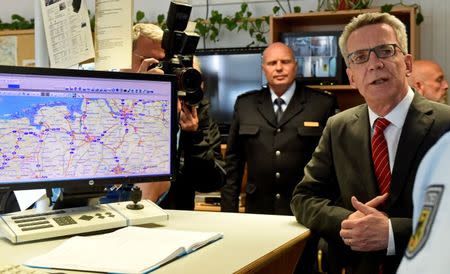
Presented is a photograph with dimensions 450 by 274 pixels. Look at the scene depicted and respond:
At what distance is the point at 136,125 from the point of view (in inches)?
63.4

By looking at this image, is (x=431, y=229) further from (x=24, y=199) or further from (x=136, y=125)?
(x=24, y=199)

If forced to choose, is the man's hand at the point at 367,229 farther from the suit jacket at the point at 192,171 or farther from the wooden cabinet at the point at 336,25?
the wooden cabinet at the point at 336,25

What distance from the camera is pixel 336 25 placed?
4.22m

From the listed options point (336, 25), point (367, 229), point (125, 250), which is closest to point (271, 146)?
point (336, 25)

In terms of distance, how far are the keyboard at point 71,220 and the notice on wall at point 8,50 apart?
12.7 ft

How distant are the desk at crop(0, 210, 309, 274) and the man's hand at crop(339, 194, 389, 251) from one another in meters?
0.14

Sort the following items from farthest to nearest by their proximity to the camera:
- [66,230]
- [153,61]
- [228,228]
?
[153,61] < [228,228] < [66,230]

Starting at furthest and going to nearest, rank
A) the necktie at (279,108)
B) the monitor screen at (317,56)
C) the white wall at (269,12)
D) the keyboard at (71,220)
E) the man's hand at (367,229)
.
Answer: the white wall at (269,12) → the monitor screen at (317,56) → the necktie at (279,108) → the man's hand at (367,229) → the keyboard at (71,220)

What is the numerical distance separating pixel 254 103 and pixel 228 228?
2.08 metres

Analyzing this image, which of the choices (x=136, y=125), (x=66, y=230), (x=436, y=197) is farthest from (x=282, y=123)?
(x=436, y=197)

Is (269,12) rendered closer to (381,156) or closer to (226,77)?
(226,77)

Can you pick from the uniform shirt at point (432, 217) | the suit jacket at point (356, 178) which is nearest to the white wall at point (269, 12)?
the suit jacket at point (356, 178)

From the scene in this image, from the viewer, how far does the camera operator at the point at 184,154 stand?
1.87 meters

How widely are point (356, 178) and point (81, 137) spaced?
32.7 inches
